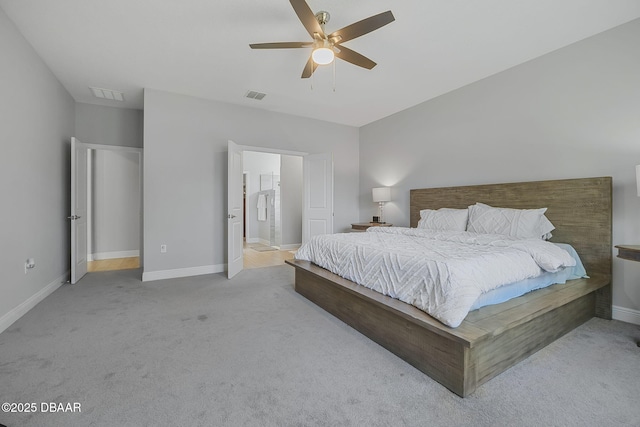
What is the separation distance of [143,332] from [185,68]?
A: 2.94m

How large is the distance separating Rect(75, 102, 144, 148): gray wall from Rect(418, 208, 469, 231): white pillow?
4.74 m

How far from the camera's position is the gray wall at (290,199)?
6.86m

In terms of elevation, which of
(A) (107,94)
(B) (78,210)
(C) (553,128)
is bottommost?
(B) (78,210)

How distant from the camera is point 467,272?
1731 mm

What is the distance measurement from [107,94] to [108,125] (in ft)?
2.10

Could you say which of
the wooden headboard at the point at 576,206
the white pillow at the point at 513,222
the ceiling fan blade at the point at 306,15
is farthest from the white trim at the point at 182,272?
the wooden headboard at the point at 576,206

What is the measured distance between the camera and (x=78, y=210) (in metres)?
3.95

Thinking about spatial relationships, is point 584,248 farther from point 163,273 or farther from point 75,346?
point 163,273

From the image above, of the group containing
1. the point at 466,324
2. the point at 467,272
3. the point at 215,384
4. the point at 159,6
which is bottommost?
the point at 215,384

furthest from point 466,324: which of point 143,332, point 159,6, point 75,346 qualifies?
point 159,6

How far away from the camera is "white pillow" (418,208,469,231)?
3463 millimetres

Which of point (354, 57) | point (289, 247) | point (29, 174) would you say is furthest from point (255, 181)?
point (354, 57)

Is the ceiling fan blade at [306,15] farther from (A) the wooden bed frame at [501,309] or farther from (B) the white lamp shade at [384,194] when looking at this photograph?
(B) the white lamp shade at [384,194]

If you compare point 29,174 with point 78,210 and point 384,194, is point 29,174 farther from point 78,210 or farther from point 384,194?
point 384,194
